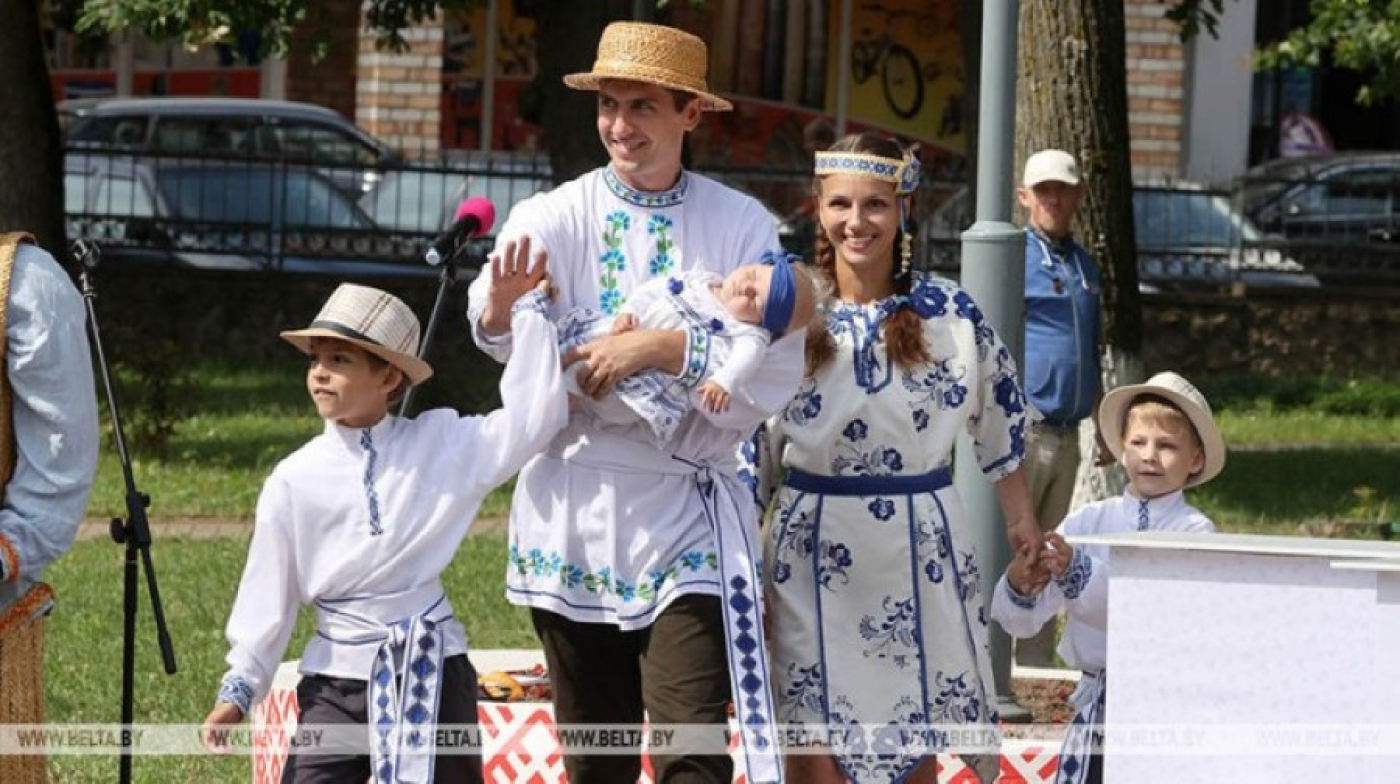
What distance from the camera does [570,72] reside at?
649 inches

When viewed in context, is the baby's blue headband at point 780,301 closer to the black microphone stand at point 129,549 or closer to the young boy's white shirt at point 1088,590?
the young boy's white shirt at point 1088,590

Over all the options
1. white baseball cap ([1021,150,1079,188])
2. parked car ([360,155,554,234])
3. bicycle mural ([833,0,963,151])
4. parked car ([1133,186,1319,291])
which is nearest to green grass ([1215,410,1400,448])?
parked car ([1133,186,1319,291])

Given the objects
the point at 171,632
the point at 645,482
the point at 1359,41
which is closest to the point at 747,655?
the point at 645,482

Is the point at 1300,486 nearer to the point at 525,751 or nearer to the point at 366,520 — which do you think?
the point at 525,751

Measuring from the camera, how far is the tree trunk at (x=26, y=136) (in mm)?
17719

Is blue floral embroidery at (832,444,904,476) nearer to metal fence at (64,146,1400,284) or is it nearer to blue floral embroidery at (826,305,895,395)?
blue floral embroidery at (826,305,895,395)

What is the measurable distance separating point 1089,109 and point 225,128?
514 inches

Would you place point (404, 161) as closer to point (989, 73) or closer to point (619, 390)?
point (989, 73)

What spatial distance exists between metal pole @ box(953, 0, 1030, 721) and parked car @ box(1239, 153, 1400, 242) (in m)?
14.2

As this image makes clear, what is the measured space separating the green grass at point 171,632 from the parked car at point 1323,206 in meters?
10.4

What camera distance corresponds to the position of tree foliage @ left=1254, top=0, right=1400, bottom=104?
16938mm

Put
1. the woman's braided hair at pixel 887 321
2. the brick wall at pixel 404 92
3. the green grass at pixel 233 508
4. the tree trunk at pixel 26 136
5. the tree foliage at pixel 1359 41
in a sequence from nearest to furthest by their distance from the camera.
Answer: the woman's braided hair at pixel 887 321 → the green grass at pixel 233 508 → the tree foliage at pixel 1359 41 → the tree trunk at pixel 26 136 → the brick wall at pixel 404 92

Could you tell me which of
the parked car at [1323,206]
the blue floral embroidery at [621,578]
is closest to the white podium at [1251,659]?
the blue floral embroidery at [621,578]

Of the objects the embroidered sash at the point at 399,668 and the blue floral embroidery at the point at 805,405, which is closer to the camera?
the embroidered sash at the point at 399,668
